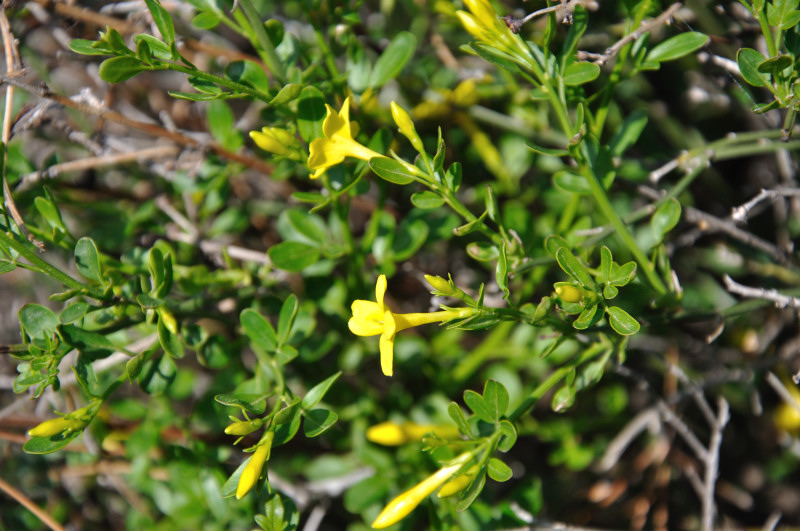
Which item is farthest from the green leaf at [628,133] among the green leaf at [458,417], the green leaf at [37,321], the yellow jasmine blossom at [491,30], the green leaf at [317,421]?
the green leaf at [37,321]

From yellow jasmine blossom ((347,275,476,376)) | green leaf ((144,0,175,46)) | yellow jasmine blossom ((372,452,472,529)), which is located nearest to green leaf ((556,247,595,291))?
yellow jasmine blossom ((347,275,476,376))

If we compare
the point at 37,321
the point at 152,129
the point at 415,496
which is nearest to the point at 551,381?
the point at 415,496

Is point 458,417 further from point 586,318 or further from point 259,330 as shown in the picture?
point 259,330

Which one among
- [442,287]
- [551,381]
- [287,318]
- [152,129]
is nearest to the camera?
[442,287]

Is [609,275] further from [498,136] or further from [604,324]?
[498,136]

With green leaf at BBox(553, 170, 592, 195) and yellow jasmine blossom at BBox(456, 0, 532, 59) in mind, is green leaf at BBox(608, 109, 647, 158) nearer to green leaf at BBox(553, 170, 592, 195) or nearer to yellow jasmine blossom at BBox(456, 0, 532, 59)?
green leaf at BBox(553, 170, 592, 195)

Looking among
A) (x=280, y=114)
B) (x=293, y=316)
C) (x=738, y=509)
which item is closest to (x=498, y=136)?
(x=280, y=114)
